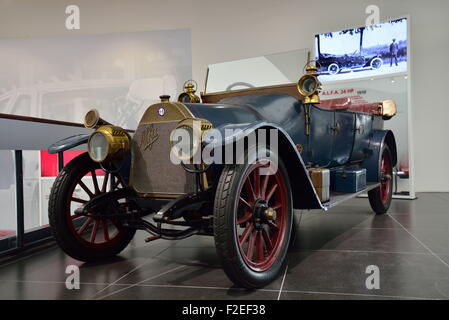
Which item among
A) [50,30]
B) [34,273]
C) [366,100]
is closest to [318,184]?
[34,273]

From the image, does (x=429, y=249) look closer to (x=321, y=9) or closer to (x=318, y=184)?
(x=318, y=184)

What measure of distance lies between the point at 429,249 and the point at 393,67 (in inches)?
135

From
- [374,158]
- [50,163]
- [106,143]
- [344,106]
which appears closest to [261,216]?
[106,143]

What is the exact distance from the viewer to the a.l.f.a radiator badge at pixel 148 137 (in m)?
2.10

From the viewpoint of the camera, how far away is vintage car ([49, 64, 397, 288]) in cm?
171

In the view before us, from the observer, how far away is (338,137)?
10.4ft

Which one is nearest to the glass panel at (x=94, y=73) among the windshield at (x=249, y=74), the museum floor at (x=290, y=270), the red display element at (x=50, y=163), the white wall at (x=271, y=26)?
the white wall at (x=271, y=26)

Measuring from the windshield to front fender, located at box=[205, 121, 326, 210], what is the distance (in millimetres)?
971

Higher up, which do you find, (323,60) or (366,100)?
(323,60)

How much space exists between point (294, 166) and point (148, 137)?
34.3 inches

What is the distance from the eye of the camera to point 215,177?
2.00m

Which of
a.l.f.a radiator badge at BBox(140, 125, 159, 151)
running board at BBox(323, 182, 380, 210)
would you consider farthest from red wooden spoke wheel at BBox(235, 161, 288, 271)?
a.l.f.a radiator badge at BBox(140, 125, 159, 151)

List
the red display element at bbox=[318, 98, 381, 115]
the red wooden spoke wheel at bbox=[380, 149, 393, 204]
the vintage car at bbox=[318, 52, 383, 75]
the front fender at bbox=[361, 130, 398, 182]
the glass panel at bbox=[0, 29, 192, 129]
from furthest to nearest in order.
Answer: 1. the glass panel at bbox=[0, 29, 192, 129]
2. the vintage car at bbox=[318, 52, 383, 75]
3. the red wooden spoke wheel at bbox=[380, 149, 393, 204]
4. the front fender at bbox=[361, 130, 398, 182]
5. the red display element at bbox=[318, 98, 381, 115]

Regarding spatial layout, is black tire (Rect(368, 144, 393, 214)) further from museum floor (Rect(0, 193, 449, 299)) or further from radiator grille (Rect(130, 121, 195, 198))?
radiator grille (Rect(130, 121, 195, 198))
